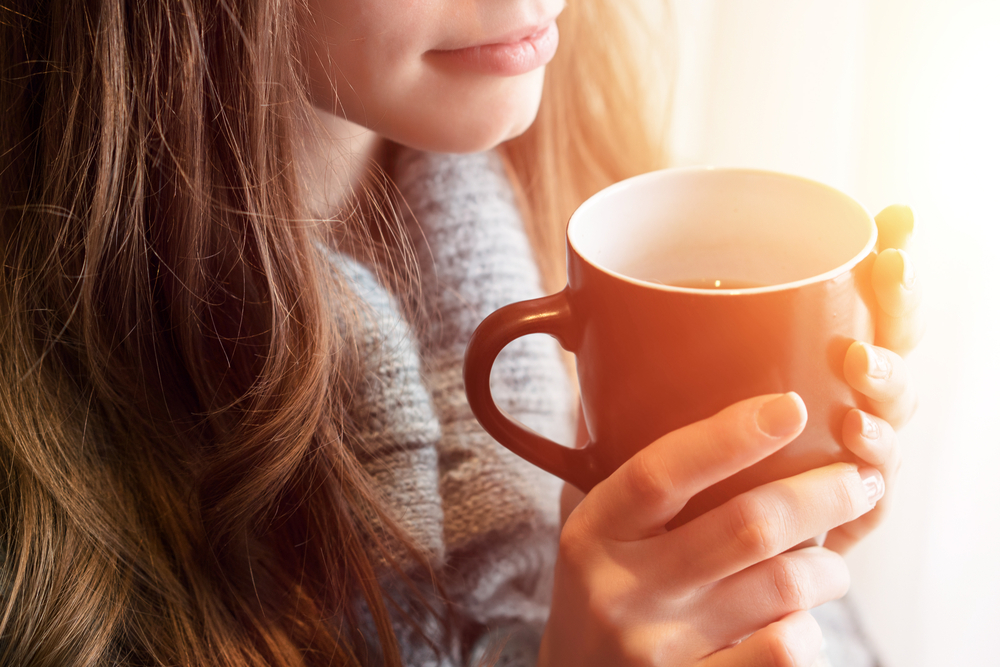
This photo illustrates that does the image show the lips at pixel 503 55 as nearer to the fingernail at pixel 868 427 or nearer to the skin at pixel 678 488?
the skin at pixel 678 488

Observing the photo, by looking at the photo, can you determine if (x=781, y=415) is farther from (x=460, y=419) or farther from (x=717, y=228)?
(x=460, y=419)

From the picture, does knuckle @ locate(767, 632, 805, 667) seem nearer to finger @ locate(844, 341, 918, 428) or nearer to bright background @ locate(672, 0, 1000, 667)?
finger @ locate(844, 341, 918, 428)

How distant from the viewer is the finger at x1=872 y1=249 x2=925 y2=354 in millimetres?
339

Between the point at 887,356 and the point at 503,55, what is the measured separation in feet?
0.99

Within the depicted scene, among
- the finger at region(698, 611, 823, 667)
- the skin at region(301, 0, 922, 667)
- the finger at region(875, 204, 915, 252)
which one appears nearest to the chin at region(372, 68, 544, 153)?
the skin at region(301, 0, 922, 667)

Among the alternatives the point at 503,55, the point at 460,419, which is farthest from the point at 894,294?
the point at 460,419

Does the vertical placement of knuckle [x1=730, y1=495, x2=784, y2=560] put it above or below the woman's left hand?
below

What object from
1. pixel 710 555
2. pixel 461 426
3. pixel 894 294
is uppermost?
pixel 894 294

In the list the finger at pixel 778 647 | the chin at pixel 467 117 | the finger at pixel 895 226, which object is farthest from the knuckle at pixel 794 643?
the chin at pixel 467 117

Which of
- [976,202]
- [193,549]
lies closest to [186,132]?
[193,549]

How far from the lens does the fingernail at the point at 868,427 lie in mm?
350

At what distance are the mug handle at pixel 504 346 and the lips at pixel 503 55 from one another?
0.65 feet

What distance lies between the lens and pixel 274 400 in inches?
19.4

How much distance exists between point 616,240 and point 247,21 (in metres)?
0.25
